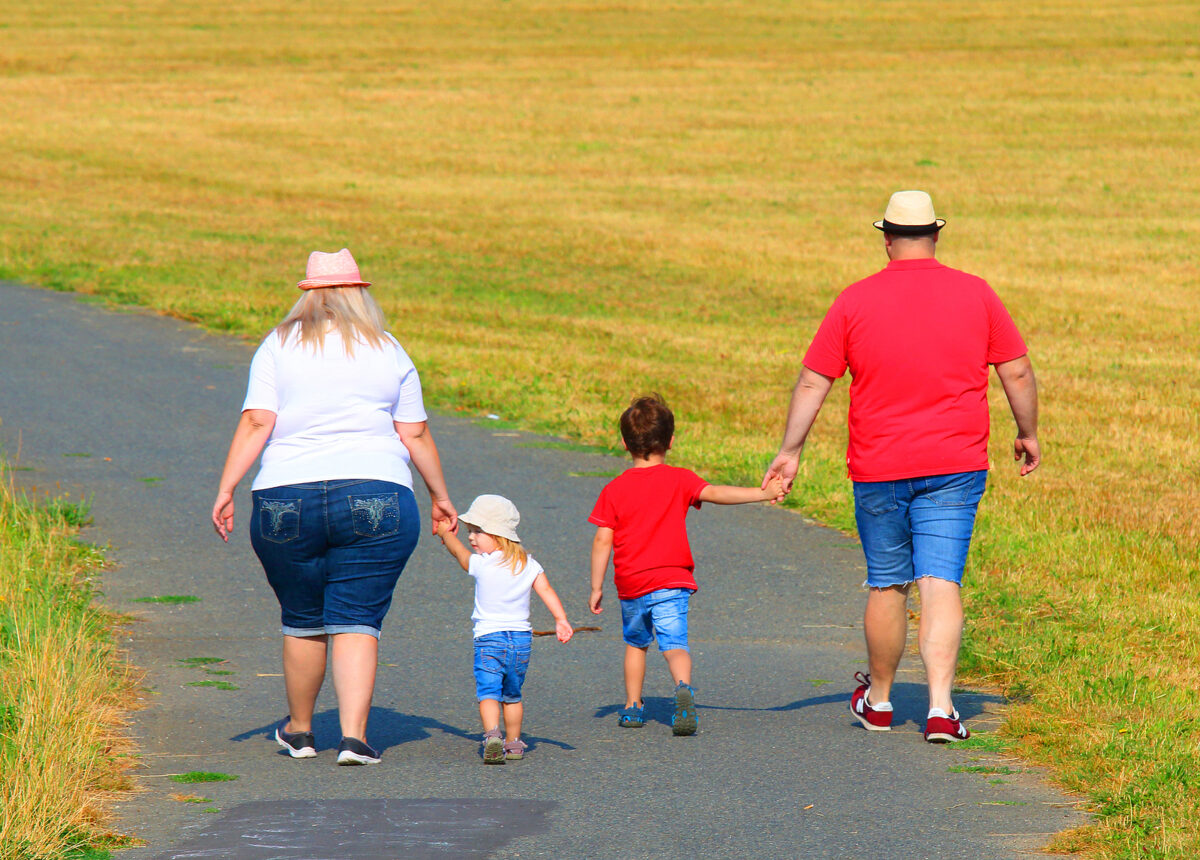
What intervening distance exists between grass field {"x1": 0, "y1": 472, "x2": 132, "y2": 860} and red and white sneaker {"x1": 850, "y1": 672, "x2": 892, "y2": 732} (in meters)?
2.77

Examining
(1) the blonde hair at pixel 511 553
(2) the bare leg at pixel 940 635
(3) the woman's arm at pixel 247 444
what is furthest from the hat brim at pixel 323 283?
(2) the bare leg at pixel 940 635

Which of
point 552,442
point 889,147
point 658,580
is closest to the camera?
point 658,580

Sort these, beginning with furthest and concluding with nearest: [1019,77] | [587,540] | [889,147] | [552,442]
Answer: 1. [1019,77]
2. [889,147]
3. [552,442]
4. [587,540]

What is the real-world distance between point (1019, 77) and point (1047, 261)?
1046 inches

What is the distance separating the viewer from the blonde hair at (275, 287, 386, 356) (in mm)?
5516

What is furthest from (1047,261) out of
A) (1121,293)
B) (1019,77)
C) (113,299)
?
(1019,77)

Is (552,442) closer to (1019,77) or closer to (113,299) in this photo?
(113,299)

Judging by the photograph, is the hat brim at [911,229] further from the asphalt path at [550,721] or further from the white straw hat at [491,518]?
the asphalt path at [550,721]

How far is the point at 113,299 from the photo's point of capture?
61.2 ft

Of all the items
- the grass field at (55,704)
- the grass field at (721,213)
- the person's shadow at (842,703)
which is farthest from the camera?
the grass field at (721,213)

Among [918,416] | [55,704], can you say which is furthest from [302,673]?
[918,416]

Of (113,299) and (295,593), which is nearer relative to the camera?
(295,593)

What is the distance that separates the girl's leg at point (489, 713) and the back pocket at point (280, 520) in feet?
3.06

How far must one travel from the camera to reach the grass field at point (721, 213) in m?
8.18
